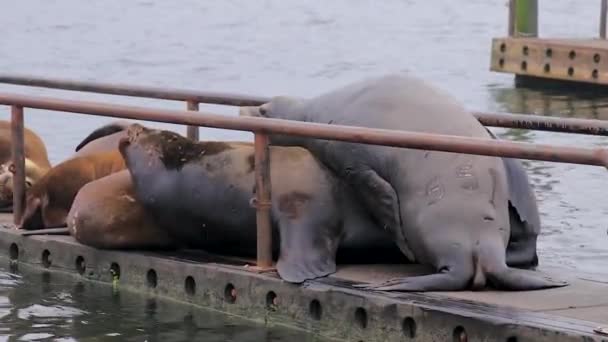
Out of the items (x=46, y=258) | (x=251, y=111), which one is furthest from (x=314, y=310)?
(x=46, y=258)

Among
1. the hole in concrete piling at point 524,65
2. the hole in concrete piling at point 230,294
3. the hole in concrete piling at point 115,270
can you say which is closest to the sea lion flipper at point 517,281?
the hole in concrete piling at point 230,294

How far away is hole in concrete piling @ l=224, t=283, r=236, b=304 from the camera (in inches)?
290

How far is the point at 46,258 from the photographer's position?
8477mm

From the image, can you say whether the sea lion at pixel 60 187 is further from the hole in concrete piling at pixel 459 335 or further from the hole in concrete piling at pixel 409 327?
the hole in concrete piling at pixel 459 335

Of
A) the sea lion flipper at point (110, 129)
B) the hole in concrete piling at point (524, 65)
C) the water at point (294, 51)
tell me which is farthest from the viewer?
the hole in concrete piling at point (524, 65)

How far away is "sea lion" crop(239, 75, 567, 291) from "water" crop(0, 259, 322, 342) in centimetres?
65

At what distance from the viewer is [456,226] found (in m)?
6.73

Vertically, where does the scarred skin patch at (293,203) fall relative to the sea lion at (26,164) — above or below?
below

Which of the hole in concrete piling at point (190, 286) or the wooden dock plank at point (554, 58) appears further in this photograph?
the wooden dock plank at point (554, 58)

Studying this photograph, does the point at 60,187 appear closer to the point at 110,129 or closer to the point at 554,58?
the point at 110,129

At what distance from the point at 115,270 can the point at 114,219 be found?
256 millimetres

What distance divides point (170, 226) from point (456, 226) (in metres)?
1.73

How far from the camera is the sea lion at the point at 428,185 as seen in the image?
6.68 meters

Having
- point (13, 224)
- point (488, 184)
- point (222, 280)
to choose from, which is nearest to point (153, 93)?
point (13, 224)
